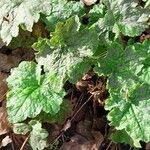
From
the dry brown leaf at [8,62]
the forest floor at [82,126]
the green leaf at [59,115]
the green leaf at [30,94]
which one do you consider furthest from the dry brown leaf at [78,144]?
the dry brown leaf at [8,62]

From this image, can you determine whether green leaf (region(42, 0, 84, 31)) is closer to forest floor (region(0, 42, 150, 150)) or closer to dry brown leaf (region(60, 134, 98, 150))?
forest floor (region(0, 42, 150, 150))

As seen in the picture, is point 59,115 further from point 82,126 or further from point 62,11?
point 62,11

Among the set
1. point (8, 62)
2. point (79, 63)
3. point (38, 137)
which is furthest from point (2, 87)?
point (79, 63)

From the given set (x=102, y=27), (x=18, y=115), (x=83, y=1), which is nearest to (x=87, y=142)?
(x=18, y=115)

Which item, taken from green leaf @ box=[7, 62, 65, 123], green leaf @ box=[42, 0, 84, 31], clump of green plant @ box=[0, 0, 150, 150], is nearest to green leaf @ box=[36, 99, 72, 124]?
clump of green plant @ box=[0, 0, 150, 150]

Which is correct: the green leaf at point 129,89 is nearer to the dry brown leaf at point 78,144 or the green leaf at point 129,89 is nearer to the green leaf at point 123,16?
the green leaf at point 123,16

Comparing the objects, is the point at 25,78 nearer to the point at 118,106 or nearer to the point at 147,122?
the point at 118,106
